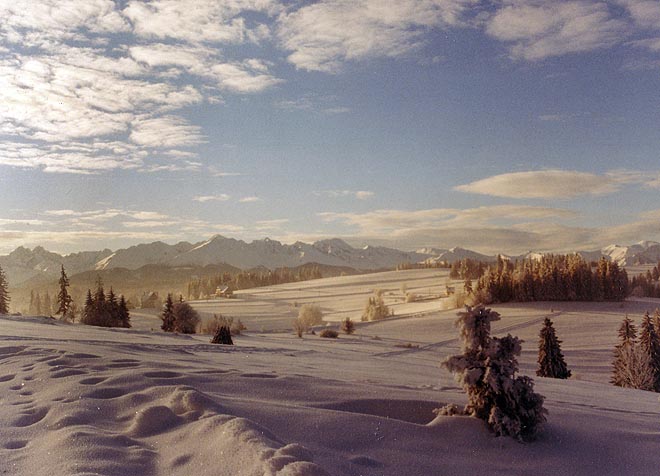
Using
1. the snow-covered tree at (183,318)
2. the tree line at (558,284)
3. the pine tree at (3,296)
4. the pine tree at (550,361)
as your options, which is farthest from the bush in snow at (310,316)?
the pine tree at (550,361)

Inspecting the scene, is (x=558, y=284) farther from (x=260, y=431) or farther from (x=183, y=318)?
(x=260, y=431)

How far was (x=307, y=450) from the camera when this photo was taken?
4.75 metres

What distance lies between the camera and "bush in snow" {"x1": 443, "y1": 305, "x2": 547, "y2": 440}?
603 centimetres

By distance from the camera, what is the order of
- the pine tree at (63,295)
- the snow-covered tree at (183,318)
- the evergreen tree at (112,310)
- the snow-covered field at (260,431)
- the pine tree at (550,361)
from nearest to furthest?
the snow-covered field at (260,431)
the pine tree at (550,361)
the snow-covered tree at (183,318)
the evergreen tree at (112,310)
the pine tree at (63,295)

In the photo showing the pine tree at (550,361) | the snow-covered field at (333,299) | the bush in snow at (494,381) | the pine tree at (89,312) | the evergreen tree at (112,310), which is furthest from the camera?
the snow-covered field at (333,299)

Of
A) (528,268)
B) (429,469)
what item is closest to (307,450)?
(429,469)

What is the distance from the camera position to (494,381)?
20.3 feet

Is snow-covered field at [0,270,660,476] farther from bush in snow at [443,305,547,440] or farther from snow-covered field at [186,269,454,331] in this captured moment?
snow-covered field at [186,269,454,331]

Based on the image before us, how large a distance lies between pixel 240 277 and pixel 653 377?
175841mm

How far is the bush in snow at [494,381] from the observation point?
6.03 m

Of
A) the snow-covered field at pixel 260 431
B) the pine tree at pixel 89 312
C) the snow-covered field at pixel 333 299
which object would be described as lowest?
the snow-covered field at pixel 333 299

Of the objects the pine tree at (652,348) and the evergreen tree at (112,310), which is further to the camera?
the evergreen tree at (112,310)

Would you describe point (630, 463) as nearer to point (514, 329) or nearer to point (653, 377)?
point (653, 377)

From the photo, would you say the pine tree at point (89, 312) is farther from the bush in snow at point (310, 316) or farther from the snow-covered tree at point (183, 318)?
the bush in snow at point (310, 316)
